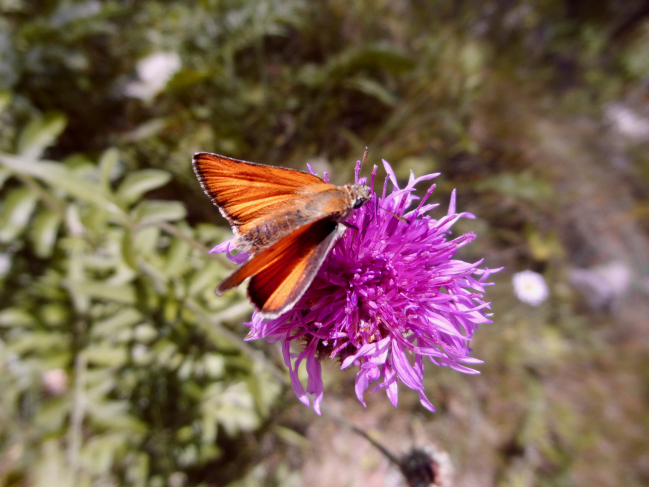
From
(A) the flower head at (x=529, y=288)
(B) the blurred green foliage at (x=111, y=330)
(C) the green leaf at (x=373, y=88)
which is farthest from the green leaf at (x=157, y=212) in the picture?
(A) the flower head at (x=529, y=288)

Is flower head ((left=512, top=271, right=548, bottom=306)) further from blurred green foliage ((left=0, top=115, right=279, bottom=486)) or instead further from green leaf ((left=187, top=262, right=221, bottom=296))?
green leaf ((left=187, top=262, right=221, bottom=296))

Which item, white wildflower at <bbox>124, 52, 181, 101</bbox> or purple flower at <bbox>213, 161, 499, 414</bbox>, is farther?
white wildflower at <bbox>124, 52, 181, 101</bbox>

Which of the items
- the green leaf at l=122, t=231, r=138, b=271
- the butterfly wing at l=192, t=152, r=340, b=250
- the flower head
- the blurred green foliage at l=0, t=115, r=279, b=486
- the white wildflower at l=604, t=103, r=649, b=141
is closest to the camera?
the butterfly wing at l=192, t=152, r=340, b=250

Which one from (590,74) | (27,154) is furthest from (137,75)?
(590,74)

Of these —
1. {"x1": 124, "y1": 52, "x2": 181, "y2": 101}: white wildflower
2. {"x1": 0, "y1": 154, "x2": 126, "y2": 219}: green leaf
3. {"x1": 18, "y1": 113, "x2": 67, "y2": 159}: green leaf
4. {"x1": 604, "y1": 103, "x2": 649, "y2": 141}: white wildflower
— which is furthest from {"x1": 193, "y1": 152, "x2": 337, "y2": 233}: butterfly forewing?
{"x1": 604, "y1": 103, "x2": 649, "y2": 141}: white wildflower

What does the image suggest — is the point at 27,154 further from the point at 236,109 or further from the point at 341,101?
the point at 341,101

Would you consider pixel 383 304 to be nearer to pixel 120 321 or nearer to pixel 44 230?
pixel 120 321

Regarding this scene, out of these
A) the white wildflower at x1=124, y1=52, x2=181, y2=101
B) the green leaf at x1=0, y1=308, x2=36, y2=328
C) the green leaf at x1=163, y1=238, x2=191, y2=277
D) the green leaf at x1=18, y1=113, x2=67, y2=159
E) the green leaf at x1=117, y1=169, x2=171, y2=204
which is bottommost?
the green leaf at x1=163, y1=238, x2=191, y2=277
